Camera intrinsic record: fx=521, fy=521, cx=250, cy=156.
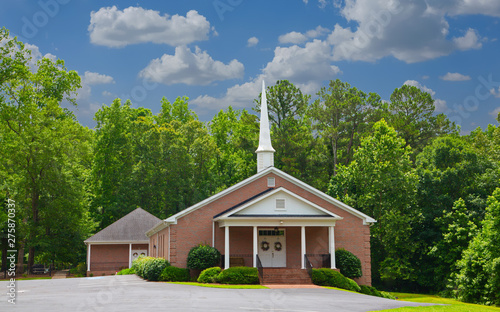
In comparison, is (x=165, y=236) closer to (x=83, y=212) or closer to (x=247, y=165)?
(x=83, y=212)

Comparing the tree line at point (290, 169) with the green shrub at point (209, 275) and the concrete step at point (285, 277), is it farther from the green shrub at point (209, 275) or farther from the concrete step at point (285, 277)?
the green shrub at point (209, 275)

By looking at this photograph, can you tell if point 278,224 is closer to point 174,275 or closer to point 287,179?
point 287,179

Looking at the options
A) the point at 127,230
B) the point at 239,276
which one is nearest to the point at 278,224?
the point at 239,276

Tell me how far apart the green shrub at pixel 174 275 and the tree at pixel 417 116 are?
123 feet

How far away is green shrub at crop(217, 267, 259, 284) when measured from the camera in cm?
2684

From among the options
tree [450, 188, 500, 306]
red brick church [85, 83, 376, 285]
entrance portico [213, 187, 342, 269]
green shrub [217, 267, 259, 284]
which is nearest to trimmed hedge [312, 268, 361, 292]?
red brick church [85, 83, 376, 285]

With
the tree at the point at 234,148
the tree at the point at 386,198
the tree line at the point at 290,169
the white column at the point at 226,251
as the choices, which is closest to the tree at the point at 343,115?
the tree line at the point at 290,169

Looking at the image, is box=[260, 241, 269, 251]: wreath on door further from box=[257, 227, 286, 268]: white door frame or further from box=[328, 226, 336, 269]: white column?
box=[328, 226, 336, 269]: white column

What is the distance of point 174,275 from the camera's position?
29172mm

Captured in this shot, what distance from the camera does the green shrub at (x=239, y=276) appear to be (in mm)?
26844

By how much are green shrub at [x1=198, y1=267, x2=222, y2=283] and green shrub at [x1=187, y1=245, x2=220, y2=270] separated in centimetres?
148

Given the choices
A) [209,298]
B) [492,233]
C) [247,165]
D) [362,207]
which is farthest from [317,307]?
[247,165]

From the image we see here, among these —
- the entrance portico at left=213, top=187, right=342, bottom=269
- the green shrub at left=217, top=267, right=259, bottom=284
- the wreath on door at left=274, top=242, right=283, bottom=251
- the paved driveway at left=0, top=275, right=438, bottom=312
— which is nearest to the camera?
the paved driveway at left=0, top=275, right=438, bottom=312

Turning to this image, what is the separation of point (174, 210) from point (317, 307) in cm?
4352
